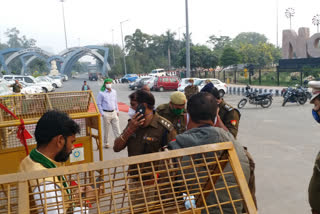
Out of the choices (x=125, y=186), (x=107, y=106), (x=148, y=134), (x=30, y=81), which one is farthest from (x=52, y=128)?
(x=30, y=81)

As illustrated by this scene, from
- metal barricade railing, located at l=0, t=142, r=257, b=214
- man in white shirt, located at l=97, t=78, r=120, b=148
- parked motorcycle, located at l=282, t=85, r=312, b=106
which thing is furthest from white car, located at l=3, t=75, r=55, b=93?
metal barricade railing, located at l=0, t=142, r=257, b=214

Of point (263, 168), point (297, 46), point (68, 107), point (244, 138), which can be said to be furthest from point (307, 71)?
point (68, 107)

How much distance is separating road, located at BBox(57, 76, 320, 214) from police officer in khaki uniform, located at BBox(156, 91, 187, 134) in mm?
1585

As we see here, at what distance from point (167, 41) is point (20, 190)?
6477 cm

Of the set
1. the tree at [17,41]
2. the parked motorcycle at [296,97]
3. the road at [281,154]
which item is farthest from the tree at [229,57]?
the tree at [17,41]

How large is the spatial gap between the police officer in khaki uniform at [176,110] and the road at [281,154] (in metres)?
1.58

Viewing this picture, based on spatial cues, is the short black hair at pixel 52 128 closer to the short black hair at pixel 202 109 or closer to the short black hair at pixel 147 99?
the short black hair at pixel 202 109

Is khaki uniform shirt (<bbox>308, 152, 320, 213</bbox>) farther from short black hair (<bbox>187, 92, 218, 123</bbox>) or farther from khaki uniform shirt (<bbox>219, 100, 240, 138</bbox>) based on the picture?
khaki uniform shirt (<bbox>219, 100, 240, 138</bbox>)

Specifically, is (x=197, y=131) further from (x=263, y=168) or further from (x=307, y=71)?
(x=307, y=71)

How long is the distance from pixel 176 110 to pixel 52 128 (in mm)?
2073

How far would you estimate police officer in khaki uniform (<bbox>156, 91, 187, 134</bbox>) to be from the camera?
3.54 meters

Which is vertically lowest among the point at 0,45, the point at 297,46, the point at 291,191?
the point at 291,191

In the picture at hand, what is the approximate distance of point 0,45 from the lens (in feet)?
387

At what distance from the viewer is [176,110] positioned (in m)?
3.65
